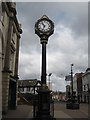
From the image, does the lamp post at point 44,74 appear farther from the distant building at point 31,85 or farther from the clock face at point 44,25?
the distant building at point 31,85

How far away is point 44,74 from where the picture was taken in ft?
36.9

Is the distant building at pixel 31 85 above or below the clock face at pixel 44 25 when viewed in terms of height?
below

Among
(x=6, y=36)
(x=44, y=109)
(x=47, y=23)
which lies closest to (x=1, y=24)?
(x=6, y=36)

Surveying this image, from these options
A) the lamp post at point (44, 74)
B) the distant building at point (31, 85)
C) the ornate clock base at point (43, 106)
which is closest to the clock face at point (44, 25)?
the lamp post at point (44, 74)

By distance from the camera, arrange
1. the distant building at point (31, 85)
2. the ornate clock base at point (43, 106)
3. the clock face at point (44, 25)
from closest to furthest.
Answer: the ornate clock base at point (43, 106), the clock face at point (44, 25), the distant building at point (31, 85)

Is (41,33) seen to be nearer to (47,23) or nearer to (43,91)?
(47,23)

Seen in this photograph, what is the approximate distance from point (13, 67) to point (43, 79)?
11.1 m

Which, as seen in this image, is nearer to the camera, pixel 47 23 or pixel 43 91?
pixel 43 91

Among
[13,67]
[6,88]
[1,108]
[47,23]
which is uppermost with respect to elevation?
[47,23]

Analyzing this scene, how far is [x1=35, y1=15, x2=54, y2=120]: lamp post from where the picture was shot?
10.7 meters

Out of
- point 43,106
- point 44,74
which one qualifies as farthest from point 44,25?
point 43,106

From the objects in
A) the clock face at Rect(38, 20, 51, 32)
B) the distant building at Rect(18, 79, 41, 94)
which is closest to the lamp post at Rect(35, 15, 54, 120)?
the clock face at Rect(38, 20, 51, 32)

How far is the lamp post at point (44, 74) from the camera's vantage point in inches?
420

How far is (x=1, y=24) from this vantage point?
15.7m
